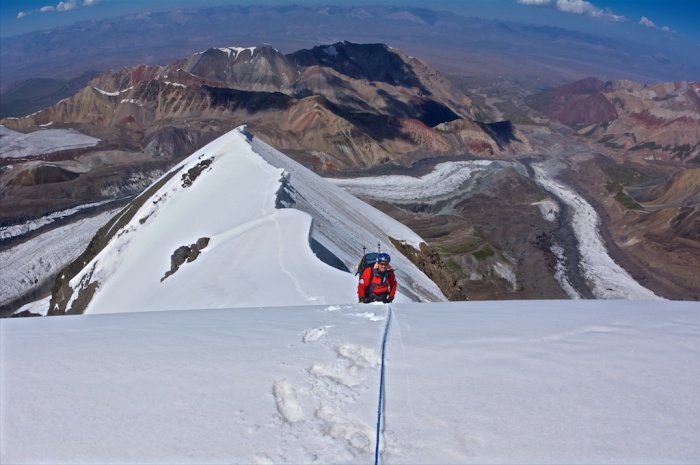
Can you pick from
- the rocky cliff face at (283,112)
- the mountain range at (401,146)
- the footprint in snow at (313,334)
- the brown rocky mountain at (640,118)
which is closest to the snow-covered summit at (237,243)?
the footprint in snow at (313,334)

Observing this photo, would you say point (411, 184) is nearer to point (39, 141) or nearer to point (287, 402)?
point (39, 141)

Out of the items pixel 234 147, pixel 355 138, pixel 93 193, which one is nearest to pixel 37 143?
pixel 93 193

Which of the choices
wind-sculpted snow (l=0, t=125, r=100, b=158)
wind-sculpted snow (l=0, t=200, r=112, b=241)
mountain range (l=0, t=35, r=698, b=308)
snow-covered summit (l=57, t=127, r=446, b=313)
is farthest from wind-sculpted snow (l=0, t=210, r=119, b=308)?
wind-sculpted snow (l=0, t=125, r=100, b=158)


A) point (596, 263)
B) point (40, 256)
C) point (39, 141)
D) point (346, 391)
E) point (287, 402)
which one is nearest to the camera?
point (287, 402)

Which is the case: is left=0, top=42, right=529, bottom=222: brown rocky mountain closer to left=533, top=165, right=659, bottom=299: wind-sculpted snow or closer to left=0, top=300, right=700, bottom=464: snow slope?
left=533, top=165, right=659, bottom=299: wind-sculpted snow

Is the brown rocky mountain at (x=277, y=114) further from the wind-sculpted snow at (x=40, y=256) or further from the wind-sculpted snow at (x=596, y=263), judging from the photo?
the wind-sculpted snow at (x=40, y=256)

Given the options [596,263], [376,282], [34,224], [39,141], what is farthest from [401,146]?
[376,282]
